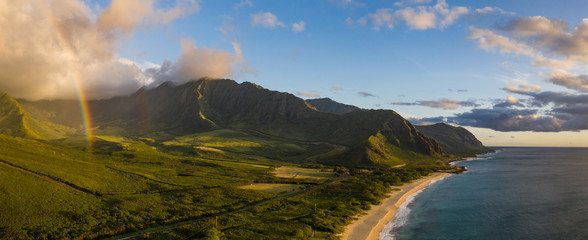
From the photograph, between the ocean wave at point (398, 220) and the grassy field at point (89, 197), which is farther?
the ocean wave at point (398, 220)

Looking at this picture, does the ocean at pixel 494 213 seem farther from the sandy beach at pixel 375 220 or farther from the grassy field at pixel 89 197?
the grassy field at pixel 89 197

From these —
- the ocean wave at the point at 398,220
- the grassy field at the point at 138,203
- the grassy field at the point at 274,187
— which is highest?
the grassy field at the point at 138,203

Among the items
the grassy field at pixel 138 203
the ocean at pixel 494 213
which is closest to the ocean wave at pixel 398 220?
the ocean at pixel 494 213

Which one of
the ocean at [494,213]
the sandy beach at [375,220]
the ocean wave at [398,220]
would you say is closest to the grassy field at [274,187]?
the sandy beach at [375,220]

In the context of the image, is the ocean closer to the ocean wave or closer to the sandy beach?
the ocean wave

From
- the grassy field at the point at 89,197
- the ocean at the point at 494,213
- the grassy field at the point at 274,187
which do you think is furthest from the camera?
the grassy field at the point at 274,187

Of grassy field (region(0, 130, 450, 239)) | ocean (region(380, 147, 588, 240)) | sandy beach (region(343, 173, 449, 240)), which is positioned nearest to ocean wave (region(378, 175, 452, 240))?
ocean (region(380, 147, 588, 240))

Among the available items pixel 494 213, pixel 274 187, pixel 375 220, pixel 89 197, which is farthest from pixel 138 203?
pixel 494 213

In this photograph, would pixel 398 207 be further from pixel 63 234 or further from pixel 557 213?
pixel 63 234

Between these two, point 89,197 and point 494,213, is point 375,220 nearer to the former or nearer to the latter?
point 494,213

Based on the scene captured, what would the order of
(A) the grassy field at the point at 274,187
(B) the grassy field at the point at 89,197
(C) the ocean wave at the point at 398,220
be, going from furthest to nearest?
(A) the grassy field at the point at 274,187, (C) the ocean wave at the point at 398,220, (B) the grassy field at the point at 89,197

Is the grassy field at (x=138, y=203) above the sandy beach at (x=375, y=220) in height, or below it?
above

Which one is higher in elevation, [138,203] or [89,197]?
[89,197]
